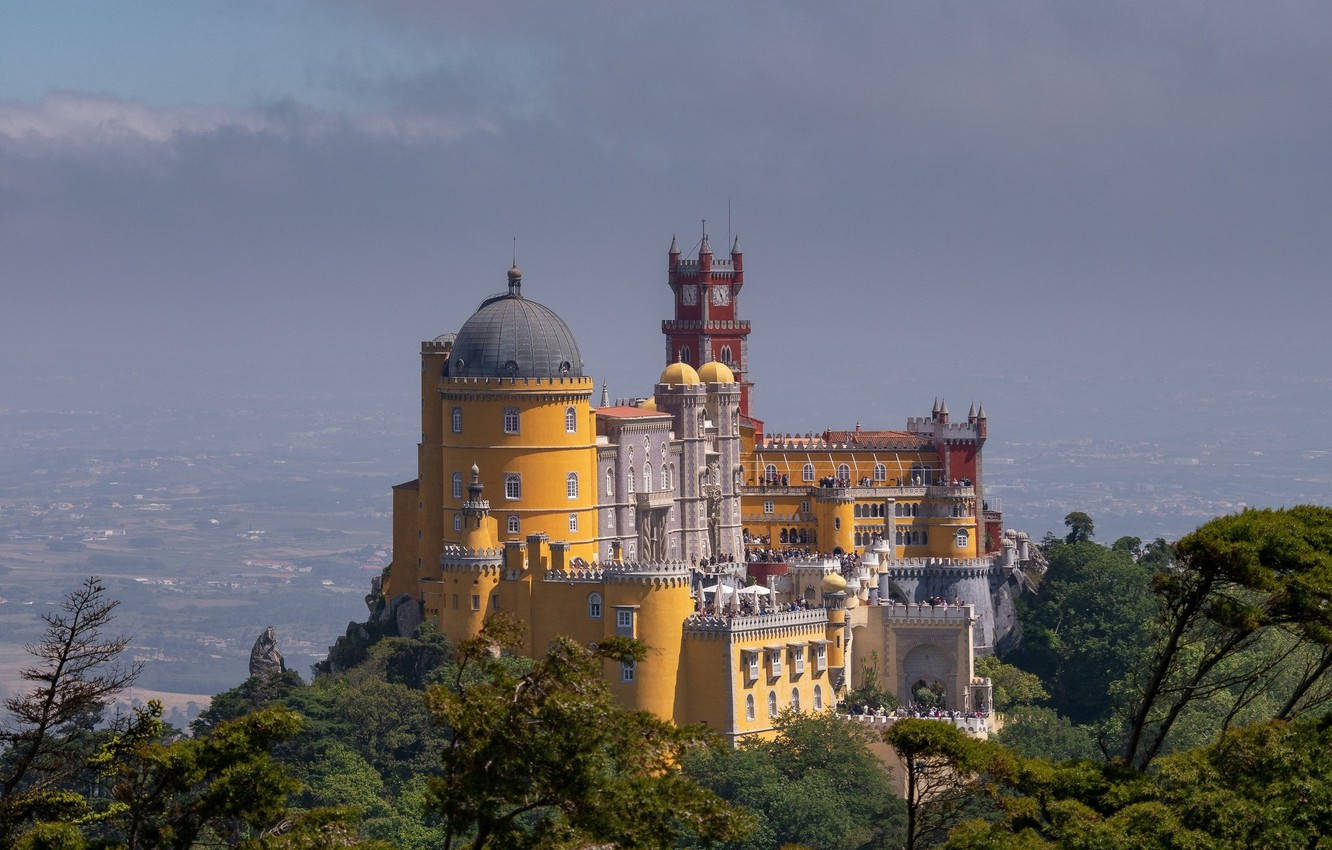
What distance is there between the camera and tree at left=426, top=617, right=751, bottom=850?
44594 millimetres

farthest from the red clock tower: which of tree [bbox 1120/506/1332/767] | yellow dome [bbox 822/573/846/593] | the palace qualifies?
tree [bbox 1120/506/1332/767]

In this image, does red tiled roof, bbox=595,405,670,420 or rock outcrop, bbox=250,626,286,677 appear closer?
red tiled roof, bbox=595,405,670,420

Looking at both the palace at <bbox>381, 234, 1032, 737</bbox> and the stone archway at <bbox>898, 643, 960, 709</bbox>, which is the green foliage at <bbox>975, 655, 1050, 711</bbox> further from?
the stone archway at <bbox>898, 643, 960, 709</bbox>

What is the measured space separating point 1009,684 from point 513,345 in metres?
25.7

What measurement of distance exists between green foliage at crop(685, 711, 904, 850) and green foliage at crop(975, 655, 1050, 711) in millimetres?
12004

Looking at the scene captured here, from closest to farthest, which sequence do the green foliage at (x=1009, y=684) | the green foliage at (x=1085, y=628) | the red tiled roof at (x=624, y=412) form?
1. the red tiled roof at (x=624, y=412)
2. the green foliage at (x=1009, y=684)
3. the green foliage at (x=1085, y=628)

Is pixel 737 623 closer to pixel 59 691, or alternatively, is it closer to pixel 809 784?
pixel 809 784

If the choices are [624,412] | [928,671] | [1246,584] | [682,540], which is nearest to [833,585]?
[928,671]

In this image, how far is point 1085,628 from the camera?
11319 centimetres

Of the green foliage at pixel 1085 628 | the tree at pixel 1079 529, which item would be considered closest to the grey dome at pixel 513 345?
the green foliage at pixel 1085 628

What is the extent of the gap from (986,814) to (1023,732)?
1471cm

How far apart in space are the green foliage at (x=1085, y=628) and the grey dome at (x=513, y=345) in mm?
26415

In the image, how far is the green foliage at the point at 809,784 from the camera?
88812mm

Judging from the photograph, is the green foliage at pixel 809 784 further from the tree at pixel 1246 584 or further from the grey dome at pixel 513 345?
the tree at pixel 1246 584
